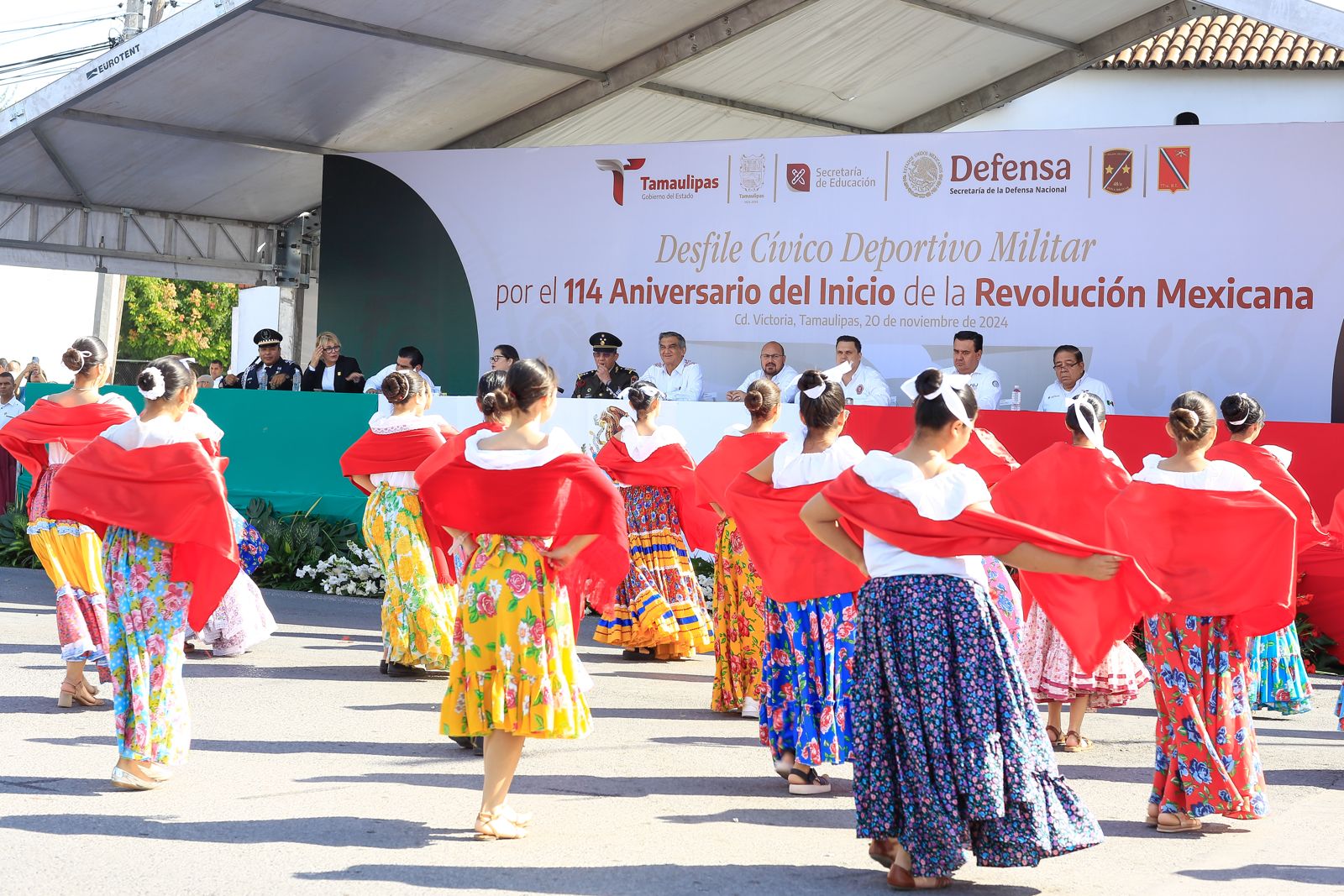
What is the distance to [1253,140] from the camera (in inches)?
507

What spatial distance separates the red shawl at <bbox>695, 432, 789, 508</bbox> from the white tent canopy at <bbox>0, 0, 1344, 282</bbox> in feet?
22.4

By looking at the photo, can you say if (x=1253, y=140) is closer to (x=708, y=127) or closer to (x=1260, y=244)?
(x=1260, y=244)

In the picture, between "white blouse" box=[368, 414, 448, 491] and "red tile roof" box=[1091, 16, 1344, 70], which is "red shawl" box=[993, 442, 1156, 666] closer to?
"white blouse" box=[368, 414, 448, 491]

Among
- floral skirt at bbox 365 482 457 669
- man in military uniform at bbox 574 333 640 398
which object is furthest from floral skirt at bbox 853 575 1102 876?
man in military uniform at bbox 574 333 640 398

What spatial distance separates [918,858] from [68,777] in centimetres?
354

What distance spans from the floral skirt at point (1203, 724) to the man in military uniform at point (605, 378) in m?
7.42

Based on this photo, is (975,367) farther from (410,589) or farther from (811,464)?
(811,464)

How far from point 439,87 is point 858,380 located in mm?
5228

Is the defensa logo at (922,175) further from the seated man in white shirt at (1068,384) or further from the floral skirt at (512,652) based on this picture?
the floral skirt at (512,652)

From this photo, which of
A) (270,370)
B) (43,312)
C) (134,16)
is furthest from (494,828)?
(43,312)

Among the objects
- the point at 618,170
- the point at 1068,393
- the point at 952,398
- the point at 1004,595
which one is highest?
the point at 618,170

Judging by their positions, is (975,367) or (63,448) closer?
(63,448)

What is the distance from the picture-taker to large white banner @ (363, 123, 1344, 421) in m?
12.8

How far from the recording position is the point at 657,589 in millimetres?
9492
